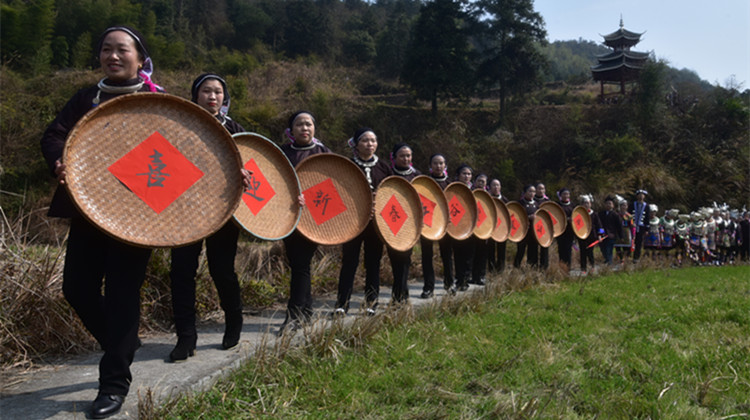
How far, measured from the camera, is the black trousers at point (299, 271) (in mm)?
3943

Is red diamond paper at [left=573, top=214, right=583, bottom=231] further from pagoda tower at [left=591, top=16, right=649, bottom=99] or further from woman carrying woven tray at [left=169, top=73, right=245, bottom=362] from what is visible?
pagoda tower at [left=591, top=16, right=649, bottom=99]

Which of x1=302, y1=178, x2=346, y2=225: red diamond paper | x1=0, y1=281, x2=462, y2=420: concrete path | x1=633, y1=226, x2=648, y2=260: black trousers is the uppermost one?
x1=302, y1=178, x2=346, y2=225: red diamond paper

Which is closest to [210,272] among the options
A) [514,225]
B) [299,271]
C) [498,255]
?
[299,271]

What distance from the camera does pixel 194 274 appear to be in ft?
10.8

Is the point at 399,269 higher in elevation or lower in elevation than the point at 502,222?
lower

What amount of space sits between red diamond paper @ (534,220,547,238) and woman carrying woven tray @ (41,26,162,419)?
744 cm

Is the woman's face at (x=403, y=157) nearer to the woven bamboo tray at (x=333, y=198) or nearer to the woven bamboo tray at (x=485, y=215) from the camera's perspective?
the woven bamboo tray at (x=333, y=198)

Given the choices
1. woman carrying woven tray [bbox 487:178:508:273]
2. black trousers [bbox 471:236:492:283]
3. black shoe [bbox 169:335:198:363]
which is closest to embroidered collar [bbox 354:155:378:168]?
black shoe [bbox 169:335:198:363]

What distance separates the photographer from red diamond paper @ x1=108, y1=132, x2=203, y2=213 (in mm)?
2428

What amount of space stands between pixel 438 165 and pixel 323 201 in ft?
8.45

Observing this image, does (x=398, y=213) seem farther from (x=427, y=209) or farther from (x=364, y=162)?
(x=427, y=209)

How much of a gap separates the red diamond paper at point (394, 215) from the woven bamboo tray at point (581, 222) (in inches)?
242

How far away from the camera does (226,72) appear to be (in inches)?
1168

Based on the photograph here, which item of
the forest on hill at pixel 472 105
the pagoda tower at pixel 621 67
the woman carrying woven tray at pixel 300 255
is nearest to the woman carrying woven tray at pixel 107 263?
the woman carrying woven tray at pixel 300 255
